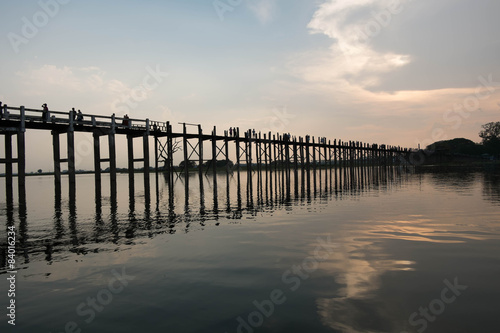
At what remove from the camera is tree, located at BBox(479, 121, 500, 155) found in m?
126

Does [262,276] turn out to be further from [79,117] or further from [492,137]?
[492,137]

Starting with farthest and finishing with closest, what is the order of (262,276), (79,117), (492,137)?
(492,137) < (79,117) < (262,276)

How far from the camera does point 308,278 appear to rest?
5730mm

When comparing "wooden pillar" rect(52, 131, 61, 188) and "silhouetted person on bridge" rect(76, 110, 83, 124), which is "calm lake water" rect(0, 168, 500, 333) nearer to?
"wooden pillar" rect(52, 131, 61, 188)

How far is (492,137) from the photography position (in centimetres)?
13250

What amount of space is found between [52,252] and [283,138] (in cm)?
4839

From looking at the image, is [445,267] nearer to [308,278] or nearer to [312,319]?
[308,278]

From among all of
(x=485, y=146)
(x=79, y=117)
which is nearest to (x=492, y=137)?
(x=485, y=146)

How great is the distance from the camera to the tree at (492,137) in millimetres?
126012

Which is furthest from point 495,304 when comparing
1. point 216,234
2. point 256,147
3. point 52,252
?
point 256,147

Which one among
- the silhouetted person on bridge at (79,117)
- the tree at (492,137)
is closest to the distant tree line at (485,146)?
the tree at (492,137)

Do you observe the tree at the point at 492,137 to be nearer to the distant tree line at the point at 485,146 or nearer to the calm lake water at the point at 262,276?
the distant tree line at the point at 485,146

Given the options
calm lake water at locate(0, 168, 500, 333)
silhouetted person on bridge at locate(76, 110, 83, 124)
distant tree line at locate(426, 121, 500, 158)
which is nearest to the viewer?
calm lake water at locate(0, 168, 500, 333)

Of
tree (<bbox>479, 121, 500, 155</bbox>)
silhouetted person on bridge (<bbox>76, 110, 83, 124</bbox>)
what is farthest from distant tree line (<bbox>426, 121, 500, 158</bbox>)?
silhouetted person on bridge (<bbox>76, 110, 83, 124</bbox>)
